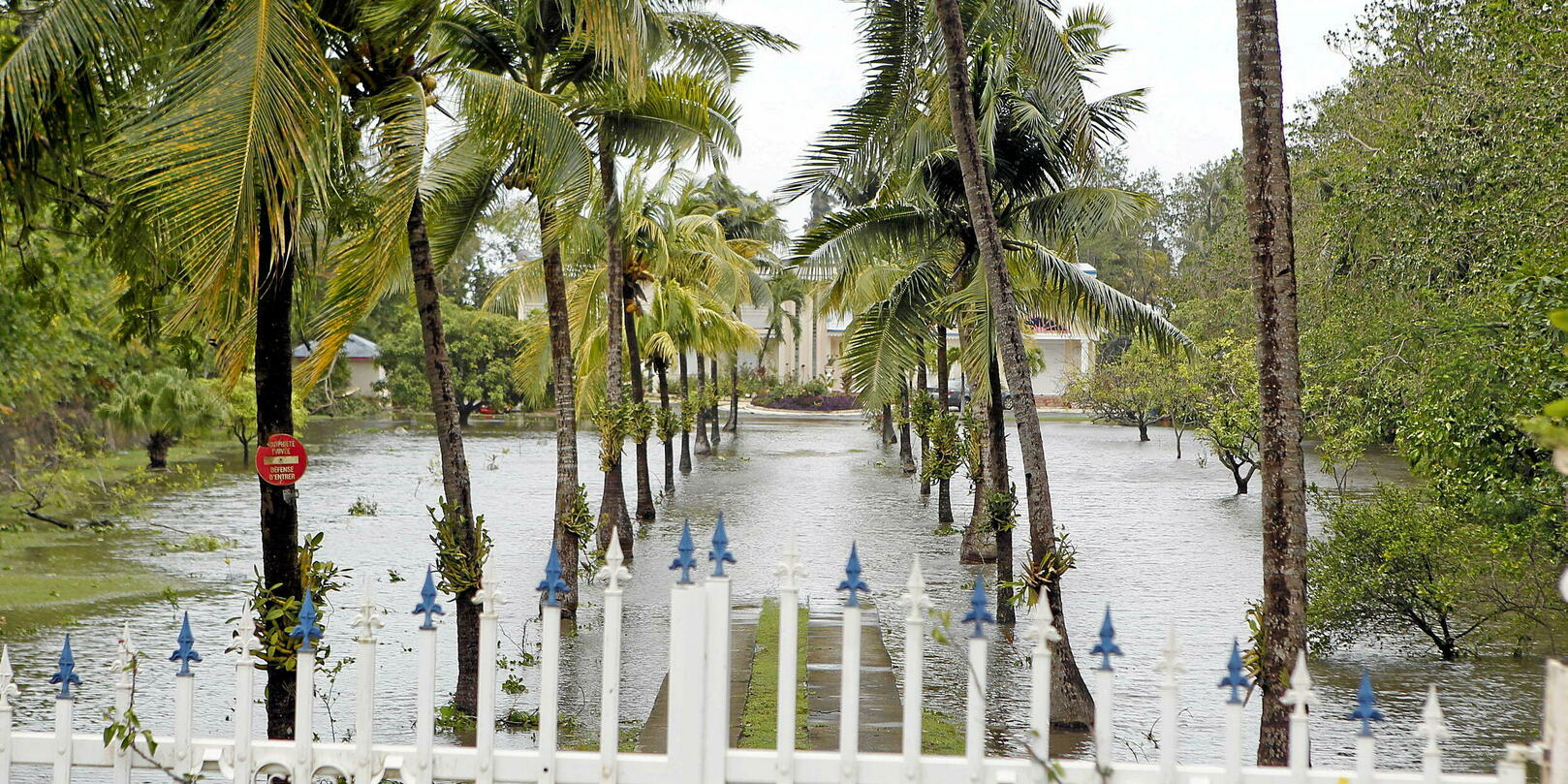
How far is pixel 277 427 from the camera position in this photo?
7.20m

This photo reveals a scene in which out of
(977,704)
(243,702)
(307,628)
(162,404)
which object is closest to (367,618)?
(307,628)

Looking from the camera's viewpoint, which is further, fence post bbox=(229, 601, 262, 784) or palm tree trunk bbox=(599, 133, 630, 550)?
palm tree trunk bbox=(599, 133, 630, 550)

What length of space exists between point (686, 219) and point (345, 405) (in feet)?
132

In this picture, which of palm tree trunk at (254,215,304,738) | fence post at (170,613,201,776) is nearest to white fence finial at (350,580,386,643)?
fence post at (170,613,201,776)

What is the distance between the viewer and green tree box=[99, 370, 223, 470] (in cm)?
2936

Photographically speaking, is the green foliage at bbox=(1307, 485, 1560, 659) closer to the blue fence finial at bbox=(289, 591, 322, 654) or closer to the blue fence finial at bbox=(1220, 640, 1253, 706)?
the blue fence finial at bbox=(1220, 640, 1253, 706)

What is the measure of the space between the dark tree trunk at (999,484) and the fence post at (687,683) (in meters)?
9.94

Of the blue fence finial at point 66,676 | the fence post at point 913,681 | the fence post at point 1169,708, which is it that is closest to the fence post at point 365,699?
the blue fence finial at point 66,676

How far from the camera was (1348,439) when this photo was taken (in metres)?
18.3

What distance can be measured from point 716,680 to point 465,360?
55271 mm

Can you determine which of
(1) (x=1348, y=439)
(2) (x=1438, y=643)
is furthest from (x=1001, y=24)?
(1) (x=1348, y=439)

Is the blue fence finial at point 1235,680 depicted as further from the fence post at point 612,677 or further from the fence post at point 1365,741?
the fence post at point 612,677

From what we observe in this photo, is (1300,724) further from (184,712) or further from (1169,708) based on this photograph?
(184,712)

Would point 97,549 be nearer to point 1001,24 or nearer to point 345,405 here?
point 1001,24
